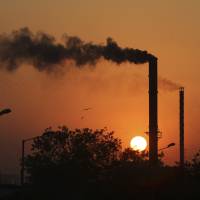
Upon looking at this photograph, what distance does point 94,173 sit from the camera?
7744cm

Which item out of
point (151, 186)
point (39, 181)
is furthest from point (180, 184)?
point (39, 181)

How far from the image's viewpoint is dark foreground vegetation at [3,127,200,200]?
60906 mm

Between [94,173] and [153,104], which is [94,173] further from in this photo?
[153,104]

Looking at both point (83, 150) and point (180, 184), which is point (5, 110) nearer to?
point (180, 184)

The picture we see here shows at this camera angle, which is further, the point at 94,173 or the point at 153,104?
the point at 94,173

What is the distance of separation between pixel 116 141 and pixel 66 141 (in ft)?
23.1

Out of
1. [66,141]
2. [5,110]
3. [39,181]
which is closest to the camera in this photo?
[5,110]

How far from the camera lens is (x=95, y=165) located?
3157 inches

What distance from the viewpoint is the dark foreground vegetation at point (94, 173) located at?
200 feet

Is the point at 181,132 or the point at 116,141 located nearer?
the point at 181,132

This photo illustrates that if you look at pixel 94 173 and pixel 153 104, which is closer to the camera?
pixel 153 104

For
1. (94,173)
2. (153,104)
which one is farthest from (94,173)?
(153,104)

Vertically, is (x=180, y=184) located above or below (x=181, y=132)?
below

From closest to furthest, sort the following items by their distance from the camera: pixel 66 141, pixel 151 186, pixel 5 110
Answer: pixel 5 110 → pixel 151 186 → pixel 66 141
